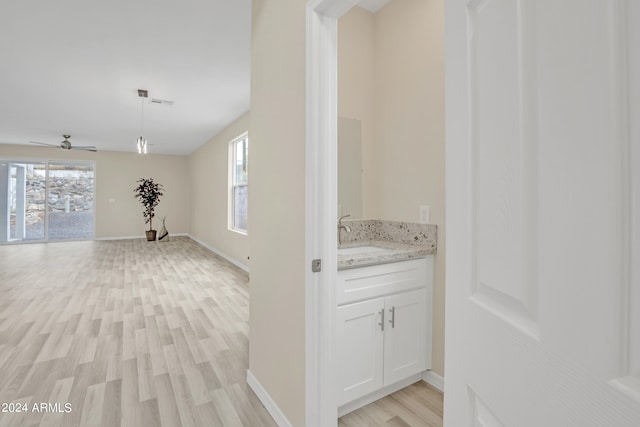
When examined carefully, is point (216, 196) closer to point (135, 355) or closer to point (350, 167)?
point (135, 355)

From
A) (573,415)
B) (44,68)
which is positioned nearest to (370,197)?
(573,415)

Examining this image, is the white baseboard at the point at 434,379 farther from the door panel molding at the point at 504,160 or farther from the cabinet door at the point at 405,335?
the door panel molding at the point at 504,160

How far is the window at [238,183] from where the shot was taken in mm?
5648

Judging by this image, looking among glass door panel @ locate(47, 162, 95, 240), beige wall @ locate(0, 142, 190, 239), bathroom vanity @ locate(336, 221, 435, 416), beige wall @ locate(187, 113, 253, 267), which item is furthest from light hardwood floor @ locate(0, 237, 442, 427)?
beige wall @ locate(0, 142, 190, 239)

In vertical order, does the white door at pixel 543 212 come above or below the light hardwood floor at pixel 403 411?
above

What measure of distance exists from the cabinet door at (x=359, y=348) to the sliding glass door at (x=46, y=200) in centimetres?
965

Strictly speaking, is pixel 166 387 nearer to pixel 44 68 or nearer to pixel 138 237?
pixel 44 68

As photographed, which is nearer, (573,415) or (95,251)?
(573,415)

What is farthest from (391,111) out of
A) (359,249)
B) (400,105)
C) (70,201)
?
(70,201)

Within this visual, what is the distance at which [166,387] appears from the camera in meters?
2.00

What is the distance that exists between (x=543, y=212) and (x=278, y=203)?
1.37 m

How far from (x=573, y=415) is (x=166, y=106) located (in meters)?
5.61

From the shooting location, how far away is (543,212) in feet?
1.49

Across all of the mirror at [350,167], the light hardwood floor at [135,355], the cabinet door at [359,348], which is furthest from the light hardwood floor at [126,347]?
the mirror at [350,167]
